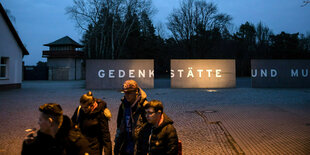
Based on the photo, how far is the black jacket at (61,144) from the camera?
2.01 m

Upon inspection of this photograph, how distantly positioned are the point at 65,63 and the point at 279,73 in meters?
41.1

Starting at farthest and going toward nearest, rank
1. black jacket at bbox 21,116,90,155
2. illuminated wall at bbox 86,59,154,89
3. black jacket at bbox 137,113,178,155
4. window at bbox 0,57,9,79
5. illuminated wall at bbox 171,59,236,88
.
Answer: illuminated wall at bbox 171,59,236,88, illuminated wall at bbox 86,59,154,89, window at bbox 0,57,9,79, black jacket at bbox 137,113,178,155, black jacket at bbox 21,116,90,155

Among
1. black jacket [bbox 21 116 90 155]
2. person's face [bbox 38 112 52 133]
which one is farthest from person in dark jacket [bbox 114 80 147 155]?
person's face [bbox 38 112 52 133]

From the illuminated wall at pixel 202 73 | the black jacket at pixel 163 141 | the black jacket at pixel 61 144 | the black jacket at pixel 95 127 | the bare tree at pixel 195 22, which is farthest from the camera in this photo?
the bare tree at pixel 195 22

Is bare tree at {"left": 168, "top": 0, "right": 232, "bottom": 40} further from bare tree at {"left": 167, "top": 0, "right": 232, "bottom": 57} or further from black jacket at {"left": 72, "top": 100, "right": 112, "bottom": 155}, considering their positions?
black jacket at {"left": 72, "top": 100, "right": 112, "bottom": 155}

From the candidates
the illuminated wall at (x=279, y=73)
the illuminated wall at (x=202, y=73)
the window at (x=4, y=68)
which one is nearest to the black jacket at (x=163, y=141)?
the illuminated wall at (x=202, y=73)

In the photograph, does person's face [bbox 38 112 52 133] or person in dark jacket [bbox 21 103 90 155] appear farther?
person's face [bbox 38 112 52 133]

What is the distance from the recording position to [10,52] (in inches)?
856

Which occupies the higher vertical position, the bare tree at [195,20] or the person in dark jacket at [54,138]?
the bare tree at [195,20]

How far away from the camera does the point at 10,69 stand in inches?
847

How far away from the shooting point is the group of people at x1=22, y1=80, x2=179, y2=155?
2129 mm

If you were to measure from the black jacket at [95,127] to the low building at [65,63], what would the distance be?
48.5 metres

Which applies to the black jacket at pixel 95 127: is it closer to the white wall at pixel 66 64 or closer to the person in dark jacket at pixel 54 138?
the person in dark jacket at pixel 54 138

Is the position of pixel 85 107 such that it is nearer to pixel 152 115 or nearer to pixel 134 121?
pixel 134 121
